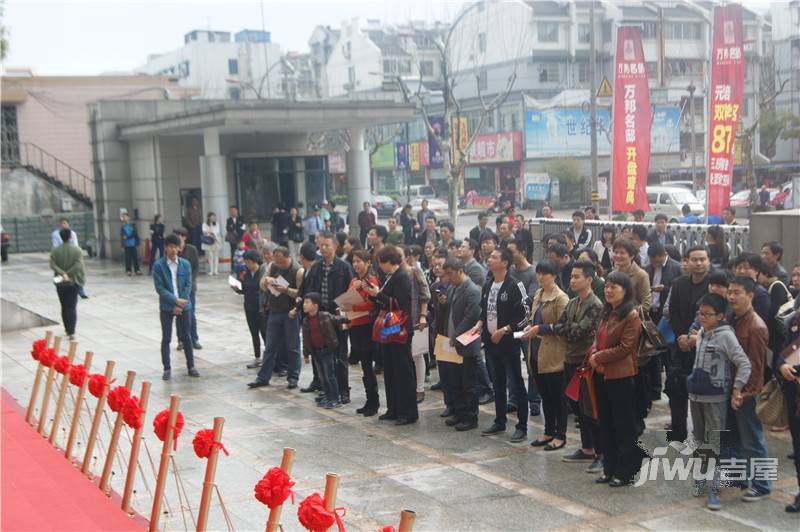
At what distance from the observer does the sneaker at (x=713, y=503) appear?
21.3ft

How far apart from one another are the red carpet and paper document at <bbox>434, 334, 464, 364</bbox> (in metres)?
3.42

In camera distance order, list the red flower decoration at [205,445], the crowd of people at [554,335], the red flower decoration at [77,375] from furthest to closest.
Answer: the red flower decoration at [77,375] < the crowd of people at [554,335] < the red flower decoration at [205,445]

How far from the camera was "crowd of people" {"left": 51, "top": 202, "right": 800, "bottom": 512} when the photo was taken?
22.1 ft

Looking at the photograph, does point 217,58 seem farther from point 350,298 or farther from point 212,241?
point 350,298

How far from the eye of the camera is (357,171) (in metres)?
26.8

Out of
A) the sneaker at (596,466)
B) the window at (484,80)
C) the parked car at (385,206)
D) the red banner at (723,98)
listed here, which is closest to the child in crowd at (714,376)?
the sneaker at (596,466)

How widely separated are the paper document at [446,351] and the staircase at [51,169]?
1159 inches

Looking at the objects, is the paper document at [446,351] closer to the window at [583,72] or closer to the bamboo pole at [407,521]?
the bamboo pole at [407,521]

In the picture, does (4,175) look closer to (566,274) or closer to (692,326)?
(566,274)

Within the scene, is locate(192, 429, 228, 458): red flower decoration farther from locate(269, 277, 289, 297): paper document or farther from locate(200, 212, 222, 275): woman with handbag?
locate(200, 212, 222, 275): woman with handbag

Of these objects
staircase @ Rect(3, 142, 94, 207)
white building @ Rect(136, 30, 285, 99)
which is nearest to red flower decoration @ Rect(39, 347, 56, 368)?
staircase @ Rect(3, 142, 94, 207)

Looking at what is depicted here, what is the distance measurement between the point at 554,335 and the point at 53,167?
3454 centimetres

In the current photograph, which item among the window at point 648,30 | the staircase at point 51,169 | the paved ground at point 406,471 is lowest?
the paved ground at point 406,471

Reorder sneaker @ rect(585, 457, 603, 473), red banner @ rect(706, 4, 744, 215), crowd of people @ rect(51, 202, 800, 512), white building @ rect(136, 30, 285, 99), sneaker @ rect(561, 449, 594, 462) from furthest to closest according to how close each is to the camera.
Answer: white building @ rect(136, 30, 285, 99) < red banner @ rect(706, 4, 744, 215) < sneaker @ rect(561, 449, 594, 462) < sneaker @ rect(585, 457, 603, 473) < crowd of people @ rect(51, 202, 800, 512)
